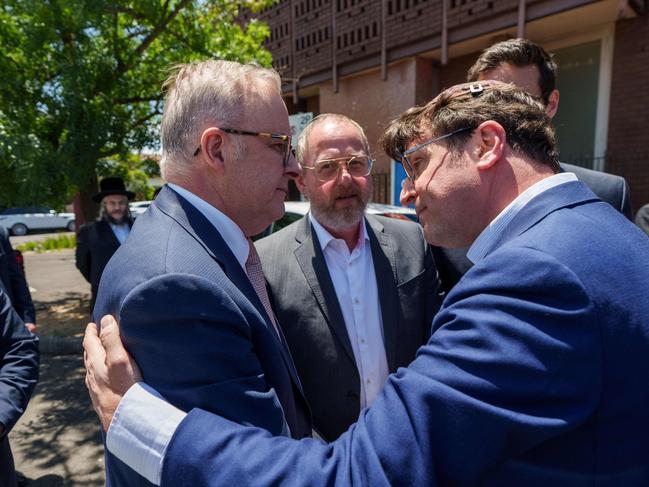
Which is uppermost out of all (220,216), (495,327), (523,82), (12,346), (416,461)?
(523,82)

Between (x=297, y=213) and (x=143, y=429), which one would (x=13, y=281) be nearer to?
(x=297, y=213)

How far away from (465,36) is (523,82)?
19.4 ft

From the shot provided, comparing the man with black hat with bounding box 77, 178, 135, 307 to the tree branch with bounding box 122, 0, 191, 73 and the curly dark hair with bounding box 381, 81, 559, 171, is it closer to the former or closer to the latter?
the tree branch with bounding box 122, 0, 191, 73

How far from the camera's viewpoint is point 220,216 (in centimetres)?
128

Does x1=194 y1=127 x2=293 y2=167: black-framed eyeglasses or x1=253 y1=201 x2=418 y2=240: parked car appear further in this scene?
x1=253 y1=201 x2=418 y2=240: parked car

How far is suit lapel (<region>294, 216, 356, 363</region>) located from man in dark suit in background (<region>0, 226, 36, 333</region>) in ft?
8.61

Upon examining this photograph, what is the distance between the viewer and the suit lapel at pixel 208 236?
45.6 inches

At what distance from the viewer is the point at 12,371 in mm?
2158

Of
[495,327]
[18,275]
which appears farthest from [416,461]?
[18,275]

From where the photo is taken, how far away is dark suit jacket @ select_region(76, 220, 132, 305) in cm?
536

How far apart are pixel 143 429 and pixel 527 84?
2254mm

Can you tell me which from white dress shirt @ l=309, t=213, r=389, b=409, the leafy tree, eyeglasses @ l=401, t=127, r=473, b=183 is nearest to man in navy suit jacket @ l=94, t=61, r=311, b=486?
eyeglasses @ l=401, t=127, r=473, b=183

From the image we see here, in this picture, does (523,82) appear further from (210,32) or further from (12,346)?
(210,32)

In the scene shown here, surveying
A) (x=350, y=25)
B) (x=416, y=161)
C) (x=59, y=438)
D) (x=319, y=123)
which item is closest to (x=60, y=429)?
(x=59, y=438)
